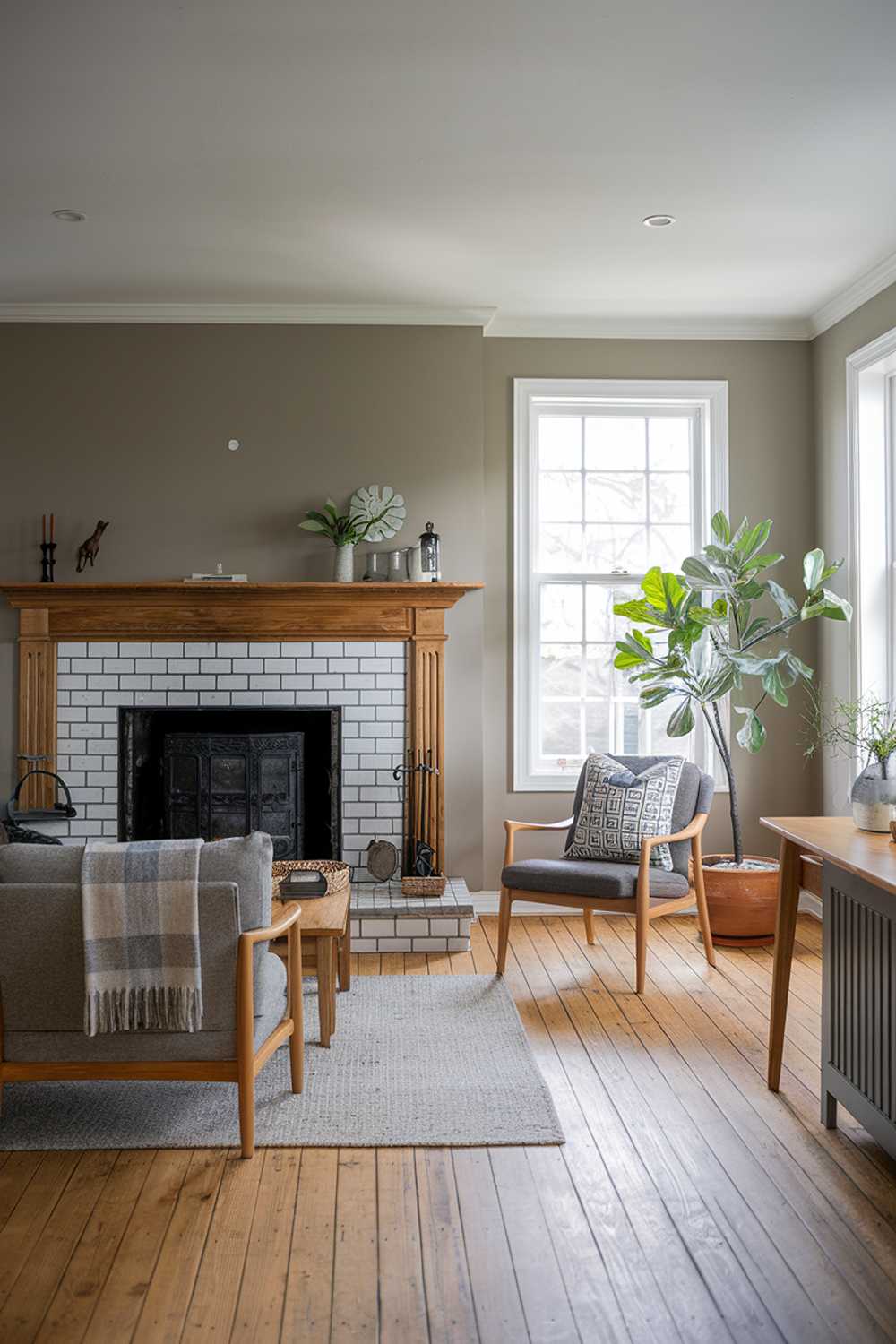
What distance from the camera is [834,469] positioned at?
5461mm

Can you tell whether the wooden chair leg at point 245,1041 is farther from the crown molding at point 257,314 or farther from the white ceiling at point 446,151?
the crown molding at point 257,314

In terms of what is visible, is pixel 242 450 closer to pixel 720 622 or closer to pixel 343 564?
pixel 343 564

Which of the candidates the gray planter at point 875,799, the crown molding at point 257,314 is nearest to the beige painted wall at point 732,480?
the crown molding at point 257,314

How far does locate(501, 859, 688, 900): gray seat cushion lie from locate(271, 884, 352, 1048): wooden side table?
2.65ft

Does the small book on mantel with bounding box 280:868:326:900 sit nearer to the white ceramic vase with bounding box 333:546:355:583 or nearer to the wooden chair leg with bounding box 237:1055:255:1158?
the wooden chair leg with bounding box 237:1055:255:1158

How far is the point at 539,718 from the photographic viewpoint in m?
5.69

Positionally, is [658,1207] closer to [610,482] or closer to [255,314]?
[610,482]

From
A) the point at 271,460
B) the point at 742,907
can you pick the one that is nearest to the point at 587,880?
the point at 742,907

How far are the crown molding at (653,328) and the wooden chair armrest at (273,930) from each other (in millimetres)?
3507

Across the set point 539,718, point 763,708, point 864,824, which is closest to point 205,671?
point 539,718

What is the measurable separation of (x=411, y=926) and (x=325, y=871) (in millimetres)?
764

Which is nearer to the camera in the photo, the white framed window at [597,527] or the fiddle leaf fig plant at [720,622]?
the fiddle leaf fig plant at [720,622]

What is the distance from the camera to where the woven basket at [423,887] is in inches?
198

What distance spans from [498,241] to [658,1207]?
11.9 feet
